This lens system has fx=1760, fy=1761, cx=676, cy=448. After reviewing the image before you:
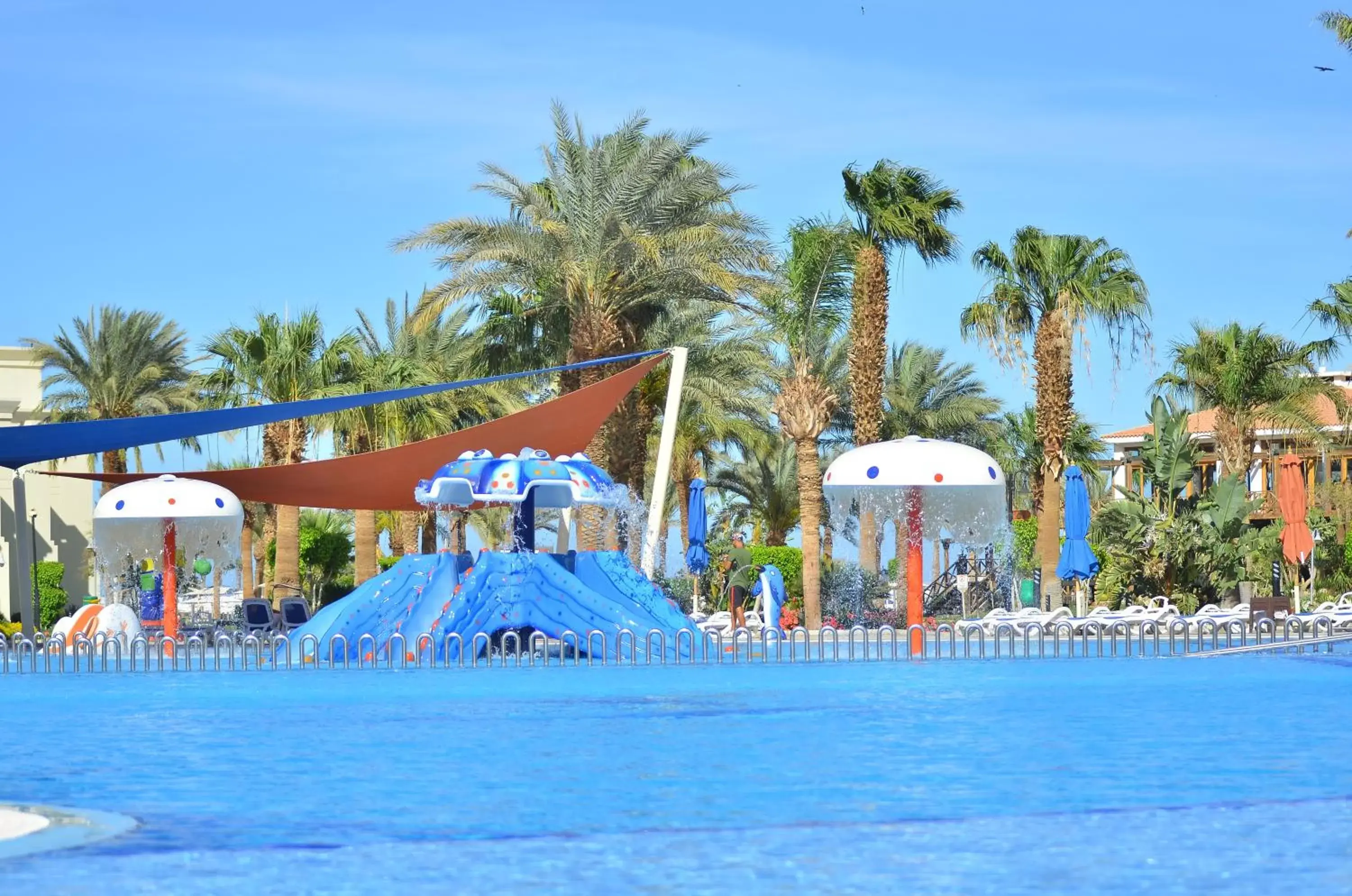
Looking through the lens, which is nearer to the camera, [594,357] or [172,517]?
[172,517]

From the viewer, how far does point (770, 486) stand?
47719 mm

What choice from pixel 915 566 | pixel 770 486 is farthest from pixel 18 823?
pixel 770 486

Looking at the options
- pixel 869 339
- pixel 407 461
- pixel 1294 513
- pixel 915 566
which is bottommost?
pixel 915 566

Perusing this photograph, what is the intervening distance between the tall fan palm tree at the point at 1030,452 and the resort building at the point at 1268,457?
100 centimetres

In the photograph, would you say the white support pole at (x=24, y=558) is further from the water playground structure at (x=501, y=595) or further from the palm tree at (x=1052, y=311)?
the palm tree at (x=1052, y=311)

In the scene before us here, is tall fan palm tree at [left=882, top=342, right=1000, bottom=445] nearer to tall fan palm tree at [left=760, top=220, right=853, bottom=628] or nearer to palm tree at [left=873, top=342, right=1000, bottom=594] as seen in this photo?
palm tree at [left=873, top=342, right=1000, bottom=594]

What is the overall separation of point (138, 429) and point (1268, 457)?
35.6 metres

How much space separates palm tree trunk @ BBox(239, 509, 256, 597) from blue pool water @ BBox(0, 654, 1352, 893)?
93.7 feet

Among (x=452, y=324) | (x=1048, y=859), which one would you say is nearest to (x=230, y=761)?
(x=1048, y=859)

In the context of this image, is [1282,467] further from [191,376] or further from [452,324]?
[191,376]

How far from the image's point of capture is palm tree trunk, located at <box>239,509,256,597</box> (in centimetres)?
4859

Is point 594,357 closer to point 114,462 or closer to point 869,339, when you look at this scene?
point 869,339

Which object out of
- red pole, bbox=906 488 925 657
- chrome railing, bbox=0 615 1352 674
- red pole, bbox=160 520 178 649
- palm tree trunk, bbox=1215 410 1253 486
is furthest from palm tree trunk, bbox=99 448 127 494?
palm tree trunk, bbox=1215 410 1253 486

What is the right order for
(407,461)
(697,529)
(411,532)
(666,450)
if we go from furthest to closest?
1. (411,532)
2. (697,529)
3. (666,450)
4. (407,461)
